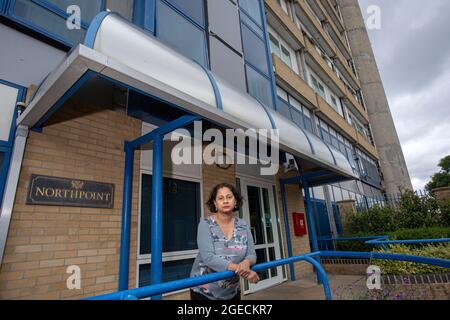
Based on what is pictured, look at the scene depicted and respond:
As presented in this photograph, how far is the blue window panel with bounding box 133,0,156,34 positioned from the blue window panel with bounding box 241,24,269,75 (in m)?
3.15

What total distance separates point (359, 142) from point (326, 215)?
1069 cm

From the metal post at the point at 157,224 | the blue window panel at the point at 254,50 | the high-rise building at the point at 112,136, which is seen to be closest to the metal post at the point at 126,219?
the high-rise building at the point at 112,136

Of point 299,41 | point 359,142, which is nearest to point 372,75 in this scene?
point 359,142

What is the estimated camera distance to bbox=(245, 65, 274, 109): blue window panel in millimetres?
6629

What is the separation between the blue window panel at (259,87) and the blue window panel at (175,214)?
304 cm

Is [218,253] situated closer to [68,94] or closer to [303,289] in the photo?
[68,94]

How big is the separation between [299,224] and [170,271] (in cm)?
471

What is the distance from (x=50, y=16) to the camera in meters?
3.47

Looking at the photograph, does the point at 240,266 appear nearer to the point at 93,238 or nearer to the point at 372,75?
the point at 93,238

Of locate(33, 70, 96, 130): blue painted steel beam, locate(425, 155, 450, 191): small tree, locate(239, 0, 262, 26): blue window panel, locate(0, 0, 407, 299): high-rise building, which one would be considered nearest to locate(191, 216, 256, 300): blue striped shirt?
locate(0, 0, 407, 299): high-rise building

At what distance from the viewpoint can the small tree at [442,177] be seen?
144 ft

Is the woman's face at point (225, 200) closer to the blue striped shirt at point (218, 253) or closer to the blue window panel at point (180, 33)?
the blue striped shirt at point (218, 253)

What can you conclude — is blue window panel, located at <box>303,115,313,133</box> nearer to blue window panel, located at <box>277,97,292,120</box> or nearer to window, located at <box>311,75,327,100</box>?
blue window panel, located at <box>277,97,292,120</box>

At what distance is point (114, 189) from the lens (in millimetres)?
3598
